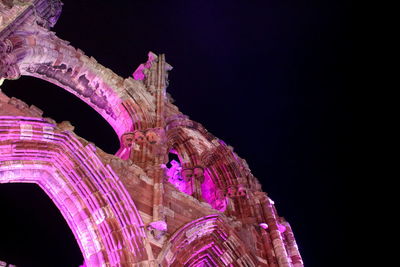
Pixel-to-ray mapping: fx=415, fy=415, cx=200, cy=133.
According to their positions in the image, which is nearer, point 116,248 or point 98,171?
point 116,248

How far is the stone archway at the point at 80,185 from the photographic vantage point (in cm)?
880

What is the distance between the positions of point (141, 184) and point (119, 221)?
4.66 ft

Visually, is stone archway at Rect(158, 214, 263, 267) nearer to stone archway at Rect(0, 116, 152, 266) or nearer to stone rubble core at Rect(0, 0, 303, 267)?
stone rubble core at Rect(0, 0, 303, 267)

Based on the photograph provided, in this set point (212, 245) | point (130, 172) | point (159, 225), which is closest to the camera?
point (159, 225)

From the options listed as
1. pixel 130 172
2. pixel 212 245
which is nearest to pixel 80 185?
pixel 130 172

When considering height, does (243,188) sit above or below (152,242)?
above

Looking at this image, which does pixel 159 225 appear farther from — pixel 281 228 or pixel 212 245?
pixel 281 228

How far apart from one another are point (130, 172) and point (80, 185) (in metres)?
1.38

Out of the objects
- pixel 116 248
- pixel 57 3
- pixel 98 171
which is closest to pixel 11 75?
pixel 98 171

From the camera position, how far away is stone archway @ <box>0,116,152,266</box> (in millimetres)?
8805

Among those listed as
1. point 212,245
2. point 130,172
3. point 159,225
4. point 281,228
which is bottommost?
point 159,225

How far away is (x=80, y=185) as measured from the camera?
9.47m

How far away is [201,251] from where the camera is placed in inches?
446

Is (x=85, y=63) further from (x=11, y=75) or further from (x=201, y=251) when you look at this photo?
(x=201, y=251)
